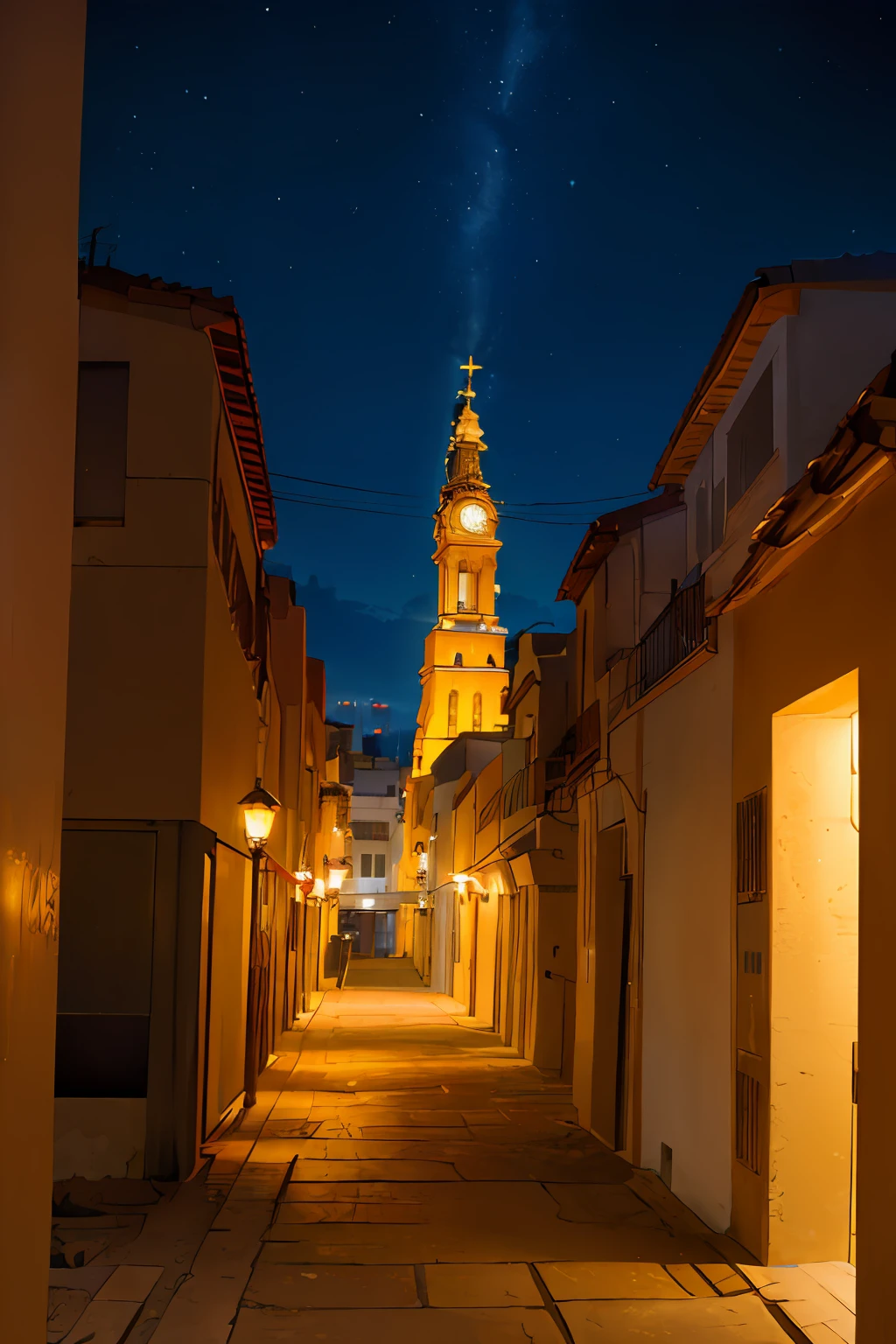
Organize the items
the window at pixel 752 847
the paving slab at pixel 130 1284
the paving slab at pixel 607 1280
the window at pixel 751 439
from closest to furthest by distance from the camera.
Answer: the paving slab at pixel 130 1284, the paving slab at pixel 607 1280, the window at pixel 752 847, the window at pixel 751 439

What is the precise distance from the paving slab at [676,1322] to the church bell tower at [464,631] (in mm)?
60960

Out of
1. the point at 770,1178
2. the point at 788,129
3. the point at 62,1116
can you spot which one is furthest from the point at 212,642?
the point at 788,129

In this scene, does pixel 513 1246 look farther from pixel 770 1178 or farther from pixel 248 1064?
pixel 248 1064

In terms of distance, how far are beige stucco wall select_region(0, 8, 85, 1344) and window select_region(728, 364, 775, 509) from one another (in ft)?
21.3

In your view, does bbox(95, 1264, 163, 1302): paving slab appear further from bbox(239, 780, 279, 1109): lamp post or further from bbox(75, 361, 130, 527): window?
bbox(75, 361, 130, 527): window

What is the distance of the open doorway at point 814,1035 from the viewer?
24.6ft

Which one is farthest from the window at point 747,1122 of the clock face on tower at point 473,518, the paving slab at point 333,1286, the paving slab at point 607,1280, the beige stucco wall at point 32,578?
the clock face on tower at point 473,518

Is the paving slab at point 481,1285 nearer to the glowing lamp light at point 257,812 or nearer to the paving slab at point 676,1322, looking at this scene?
the paving slab at point 676,1322

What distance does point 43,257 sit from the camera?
3225 mm

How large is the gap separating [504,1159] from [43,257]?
33.9 ft

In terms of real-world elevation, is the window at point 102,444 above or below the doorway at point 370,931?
above

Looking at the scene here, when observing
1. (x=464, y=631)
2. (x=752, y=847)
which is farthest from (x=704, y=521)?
(x=464, y=631)

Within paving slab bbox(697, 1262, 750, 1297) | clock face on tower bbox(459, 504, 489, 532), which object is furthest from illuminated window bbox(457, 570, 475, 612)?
paving slab bbox(697, 1262, 750, 1297)

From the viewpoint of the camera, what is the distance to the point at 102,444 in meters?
11.0
